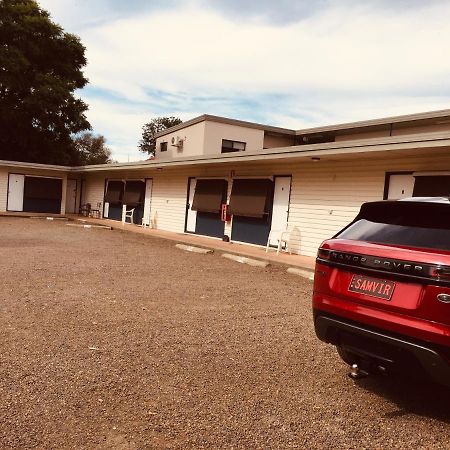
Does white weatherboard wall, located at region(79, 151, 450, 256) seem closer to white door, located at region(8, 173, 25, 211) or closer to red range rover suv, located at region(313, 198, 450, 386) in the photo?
red range rover suv, located at region(313, 198, 450, 386)

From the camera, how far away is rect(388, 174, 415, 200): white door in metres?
9.98

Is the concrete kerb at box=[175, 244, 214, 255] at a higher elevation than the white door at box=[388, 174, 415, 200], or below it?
below

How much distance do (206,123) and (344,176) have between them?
12.1 meters

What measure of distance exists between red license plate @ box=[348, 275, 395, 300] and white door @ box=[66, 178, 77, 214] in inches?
1041

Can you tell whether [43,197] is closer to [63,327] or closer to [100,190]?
[100,190]

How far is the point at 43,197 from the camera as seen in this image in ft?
83.5

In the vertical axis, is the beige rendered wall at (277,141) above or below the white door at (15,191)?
above

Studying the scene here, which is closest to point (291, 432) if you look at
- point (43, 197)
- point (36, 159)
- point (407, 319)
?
point (407, 319)

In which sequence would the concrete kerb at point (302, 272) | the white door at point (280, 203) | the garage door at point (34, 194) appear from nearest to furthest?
the concrete kerb at point (302, 272) < the white door at point (280, 203) < the garage door at point (34, 194)

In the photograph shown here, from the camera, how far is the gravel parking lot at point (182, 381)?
2.87m

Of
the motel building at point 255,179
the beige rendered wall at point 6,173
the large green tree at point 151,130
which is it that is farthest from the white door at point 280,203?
the large green tree at point 151,130

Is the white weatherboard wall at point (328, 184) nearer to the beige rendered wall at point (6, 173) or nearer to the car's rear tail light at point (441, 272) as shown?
the car's rear tail light at point (441, 272)

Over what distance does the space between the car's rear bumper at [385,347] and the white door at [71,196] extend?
85.9 feet

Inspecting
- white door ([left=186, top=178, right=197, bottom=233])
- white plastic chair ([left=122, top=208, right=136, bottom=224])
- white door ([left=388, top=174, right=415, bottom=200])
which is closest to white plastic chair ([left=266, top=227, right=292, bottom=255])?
white door ([left=388, top=174, right=415, bottom=200])
